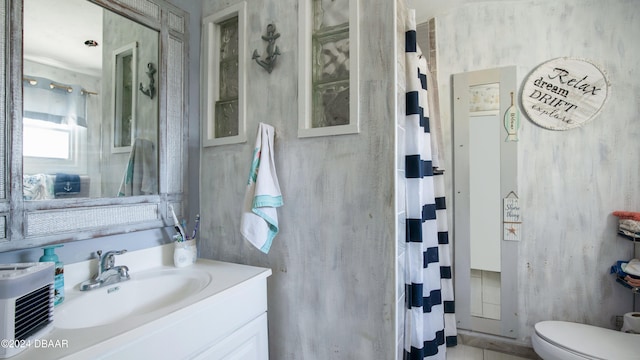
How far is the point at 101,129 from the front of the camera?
1.08 meters

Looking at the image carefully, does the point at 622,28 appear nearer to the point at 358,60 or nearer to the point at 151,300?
the point at 358,60

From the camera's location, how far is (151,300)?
1073 mm

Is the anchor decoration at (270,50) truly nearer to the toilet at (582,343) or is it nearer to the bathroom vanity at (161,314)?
the bathroom vanity at (161,314)

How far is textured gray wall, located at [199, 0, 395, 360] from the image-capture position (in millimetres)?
1043

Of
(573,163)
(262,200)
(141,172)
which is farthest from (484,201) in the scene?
(141,172)

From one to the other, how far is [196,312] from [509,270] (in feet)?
6.15

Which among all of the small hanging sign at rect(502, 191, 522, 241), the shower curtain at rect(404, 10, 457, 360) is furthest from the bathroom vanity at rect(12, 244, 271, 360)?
the small hanging sign at rect(502, 191, 522, 241)

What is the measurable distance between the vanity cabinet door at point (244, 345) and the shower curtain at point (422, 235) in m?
0.66

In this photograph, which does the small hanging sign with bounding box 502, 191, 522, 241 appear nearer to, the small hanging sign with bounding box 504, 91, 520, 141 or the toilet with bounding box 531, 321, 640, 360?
the small hanging sign with bounding box 504, 91, 520, 141

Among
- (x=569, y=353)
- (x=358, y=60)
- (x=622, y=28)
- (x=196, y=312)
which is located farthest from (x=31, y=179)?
(x=622, y=28)

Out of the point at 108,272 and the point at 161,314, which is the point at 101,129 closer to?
the point at 108,272

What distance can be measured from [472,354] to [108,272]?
2.12 m

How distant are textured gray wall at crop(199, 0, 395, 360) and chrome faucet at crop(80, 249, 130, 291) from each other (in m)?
0.45

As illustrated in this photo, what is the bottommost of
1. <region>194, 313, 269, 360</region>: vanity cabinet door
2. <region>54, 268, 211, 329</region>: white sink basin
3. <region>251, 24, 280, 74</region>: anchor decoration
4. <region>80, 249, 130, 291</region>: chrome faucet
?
<region>194, 313, 269, 360</region>: vanity cabinet door
